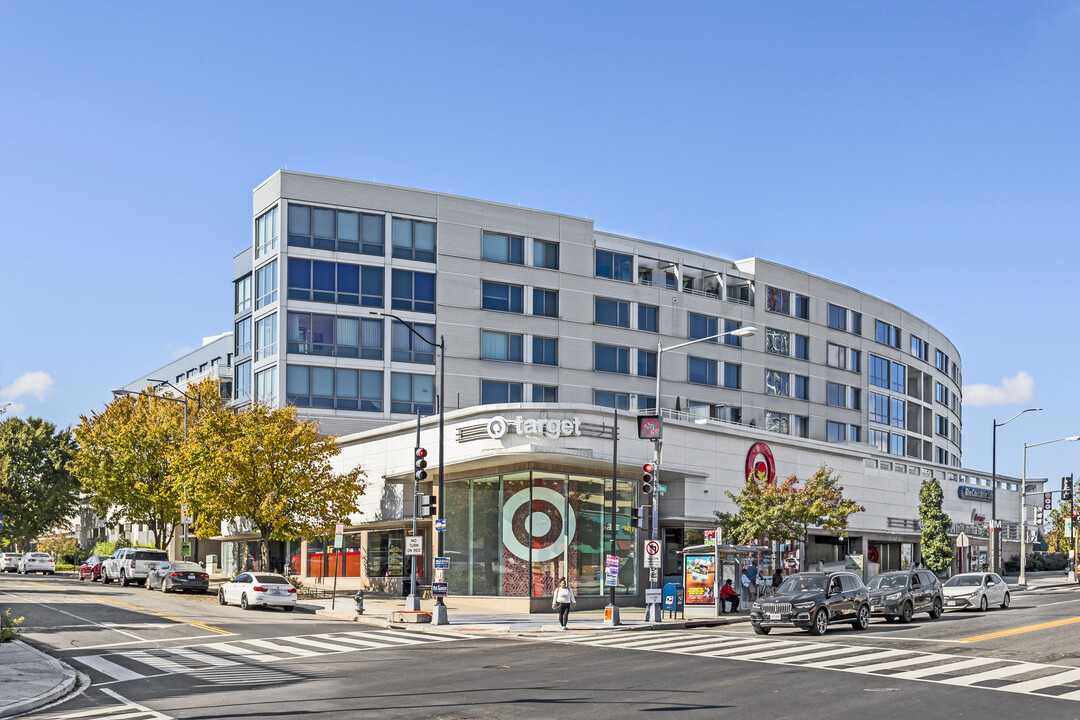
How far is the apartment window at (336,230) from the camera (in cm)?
5838

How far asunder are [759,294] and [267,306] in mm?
32730

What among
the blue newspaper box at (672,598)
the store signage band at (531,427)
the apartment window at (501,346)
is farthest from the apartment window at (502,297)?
the blue newspaper box at (672,598)

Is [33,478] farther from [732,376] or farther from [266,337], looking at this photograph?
[732,376]

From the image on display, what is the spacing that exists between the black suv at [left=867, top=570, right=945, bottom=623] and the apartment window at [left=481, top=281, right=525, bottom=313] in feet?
102

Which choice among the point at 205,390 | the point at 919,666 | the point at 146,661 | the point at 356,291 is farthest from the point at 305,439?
the point at 919,666

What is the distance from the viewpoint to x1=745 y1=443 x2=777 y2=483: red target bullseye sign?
50941 millimetres

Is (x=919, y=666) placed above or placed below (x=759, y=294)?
below

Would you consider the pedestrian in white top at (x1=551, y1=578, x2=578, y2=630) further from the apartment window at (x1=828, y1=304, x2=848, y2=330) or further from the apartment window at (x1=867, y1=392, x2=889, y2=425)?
the apartment window at (x1=867, y1=392, x2=889, y2=425)

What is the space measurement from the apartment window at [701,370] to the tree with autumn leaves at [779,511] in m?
20.7

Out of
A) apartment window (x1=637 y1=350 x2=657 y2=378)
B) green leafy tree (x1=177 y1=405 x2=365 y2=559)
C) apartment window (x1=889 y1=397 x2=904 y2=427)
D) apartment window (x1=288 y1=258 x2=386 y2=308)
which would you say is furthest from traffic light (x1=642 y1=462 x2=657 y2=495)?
apartment window (x1=889 y1=397 x2=904 y2=427)

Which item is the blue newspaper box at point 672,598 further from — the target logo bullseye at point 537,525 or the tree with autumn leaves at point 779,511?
the tree with autumn leaves at point 779,511

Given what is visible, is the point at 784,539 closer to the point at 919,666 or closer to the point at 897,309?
the point at 919,666

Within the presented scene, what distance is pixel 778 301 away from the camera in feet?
243

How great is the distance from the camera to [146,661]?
909 inches
